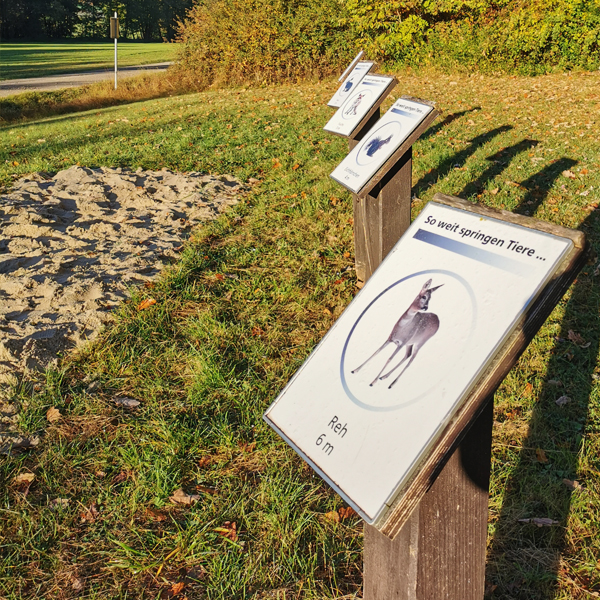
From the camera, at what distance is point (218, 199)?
602 cm

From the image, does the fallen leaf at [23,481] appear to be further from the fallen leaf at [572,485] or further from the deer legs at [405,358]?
the fallen leaf at [572,485]

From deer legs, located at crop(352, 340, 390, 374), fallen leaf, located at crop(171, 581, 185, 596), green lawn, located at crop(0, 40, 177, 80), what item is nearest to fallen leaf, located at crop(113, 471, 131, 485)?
fallen leaf, located at crop(171, 581, 185, 596)

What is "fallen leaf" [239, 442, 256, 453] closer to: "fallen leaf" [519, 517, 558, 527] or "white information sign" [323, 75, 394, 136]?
"fallen leaf" [519, 517, 558, 527]

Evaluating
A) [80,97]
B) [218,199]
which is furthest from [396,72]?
[218,199]

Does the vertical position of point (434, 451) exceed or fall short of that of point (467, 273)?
it falls short

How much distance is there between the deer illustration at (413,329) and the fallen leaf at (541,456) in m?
1.66

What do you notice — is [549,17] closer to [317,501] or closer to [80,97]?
[80,97]

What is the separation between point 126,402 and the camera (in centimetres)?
299

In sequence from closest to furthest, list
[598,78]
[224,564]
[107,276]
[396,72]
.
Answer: [224,564] → [107,276] → [598,78] → [396,72]

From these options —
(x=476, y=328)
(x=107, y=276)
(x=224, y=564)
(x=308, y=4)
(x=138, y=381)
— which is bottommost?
(x=224, y=564)

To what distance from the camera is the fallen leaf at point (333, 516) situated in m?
2.31

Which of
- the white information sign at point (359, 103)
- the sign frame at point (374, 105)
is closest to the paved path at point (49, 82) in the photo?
the white information sign at point (359, 103)

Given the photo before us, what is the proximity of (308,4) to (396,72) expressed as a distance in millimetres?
3108

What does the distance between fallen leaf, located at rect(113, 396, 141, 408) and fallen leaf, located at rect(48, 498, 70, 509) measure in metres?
0.63
